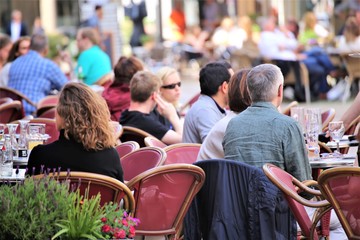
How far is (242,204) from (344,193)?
690 millimetres

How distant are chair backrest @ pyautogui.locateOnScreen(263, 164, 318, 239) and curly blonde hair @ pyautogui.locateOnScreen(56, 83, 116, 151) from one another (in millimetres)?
882

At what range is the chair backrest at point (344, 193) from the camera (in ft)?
17.0

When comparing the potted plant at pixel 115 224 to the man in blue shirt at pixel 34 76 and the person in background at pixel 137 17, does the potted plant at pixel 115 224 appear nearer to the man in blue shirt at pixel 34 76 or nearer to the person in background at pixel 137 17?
the man in blue shirt at pixel 34 76

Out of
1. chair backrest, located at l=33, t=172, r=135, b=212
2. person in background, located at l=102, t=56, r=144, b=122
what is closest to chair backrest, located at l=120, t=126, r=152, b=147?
person in background, located at l=102, t=56, r=144, b=122

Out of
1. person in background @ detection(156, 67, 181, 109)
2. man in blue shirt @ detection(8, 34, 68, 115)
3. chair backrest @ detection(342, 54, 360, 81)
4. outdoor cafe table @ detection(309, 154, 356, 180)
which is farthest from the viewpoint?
chair backrest @ detection(342, 54, 360, 81)

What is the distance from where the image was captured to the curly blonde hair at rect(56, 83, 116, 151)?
5.54 m

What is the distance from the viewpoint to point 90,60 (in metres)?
13.7

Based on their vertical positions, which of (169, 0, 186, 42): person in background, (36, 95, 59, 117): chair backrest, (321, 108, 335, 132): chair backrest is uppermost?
(321, 108, 335, 132): chair backrest

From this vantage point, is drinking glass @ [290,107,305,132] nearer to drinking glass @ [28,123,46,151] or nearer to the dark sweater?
drinking glass @ [28,123,46,151]

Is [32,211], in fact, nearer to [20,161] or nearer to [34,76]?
[20,161]

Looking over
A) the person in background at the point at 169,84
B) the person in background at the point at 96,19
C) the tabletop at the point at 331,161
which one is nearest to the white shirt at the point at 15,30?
the person in background at the point at 96,19

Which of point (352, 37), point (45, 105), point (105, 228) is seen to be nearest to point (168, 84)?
point (45, 105)

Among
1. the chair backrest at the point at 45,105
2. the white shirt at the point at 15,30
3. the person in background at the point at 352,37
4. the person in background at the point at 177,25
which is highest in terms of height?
the chair backrest at the point at 45,105

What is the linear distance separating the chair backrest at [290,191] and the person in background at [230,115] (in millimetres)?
784
